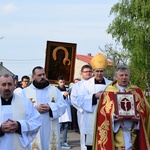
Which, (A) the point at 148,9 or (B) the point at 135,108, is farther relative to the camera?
(A) the point at 148,9

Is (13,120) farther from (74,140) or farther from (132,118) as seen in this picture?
(74,140)

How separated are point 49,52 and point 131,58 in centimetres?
3325

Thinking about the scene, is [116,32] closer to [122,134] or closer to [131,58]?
→ [131,58]

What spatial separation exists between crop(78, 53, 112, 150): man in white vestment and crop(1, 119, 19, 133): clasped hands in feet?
9.66

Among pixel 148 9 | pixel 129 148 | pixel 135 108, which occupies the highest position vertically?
pixel 148 9

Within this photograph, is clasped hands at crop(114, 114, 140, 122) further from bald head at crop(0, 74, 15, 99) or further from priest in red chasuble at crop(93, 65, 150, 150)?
bald head at crop(0, 74, 15, 99)

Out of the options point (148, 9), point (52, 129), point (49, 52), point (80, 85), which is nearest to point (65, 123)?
point (49, 52)

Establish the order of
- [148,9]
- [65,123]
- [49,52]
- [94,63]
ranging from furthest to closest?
1. [148,9]
2. [65,123]
3. [49,52]
4. [94,63]

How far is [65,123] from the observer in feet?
47.8

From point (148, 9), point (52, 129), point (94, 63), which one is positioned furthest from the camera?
point (148, 9)

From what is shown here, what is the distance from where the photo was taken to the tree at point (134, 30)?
43.0 m

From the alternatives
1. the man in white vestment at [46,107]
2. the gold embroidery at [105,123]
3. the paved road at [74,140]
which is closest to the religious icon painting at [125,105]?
the gold embroidery at [105,123]

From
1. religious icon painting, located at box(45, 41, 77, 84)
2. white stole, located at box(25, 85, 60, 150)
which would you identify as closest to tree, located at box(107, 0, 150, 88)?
religious icon painting, located at box(45, 41, 77, 84)

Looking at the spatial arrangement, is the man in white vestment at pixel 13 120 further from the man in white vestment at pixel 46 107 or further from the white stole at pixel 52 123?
the white stole at pixel 52 123
